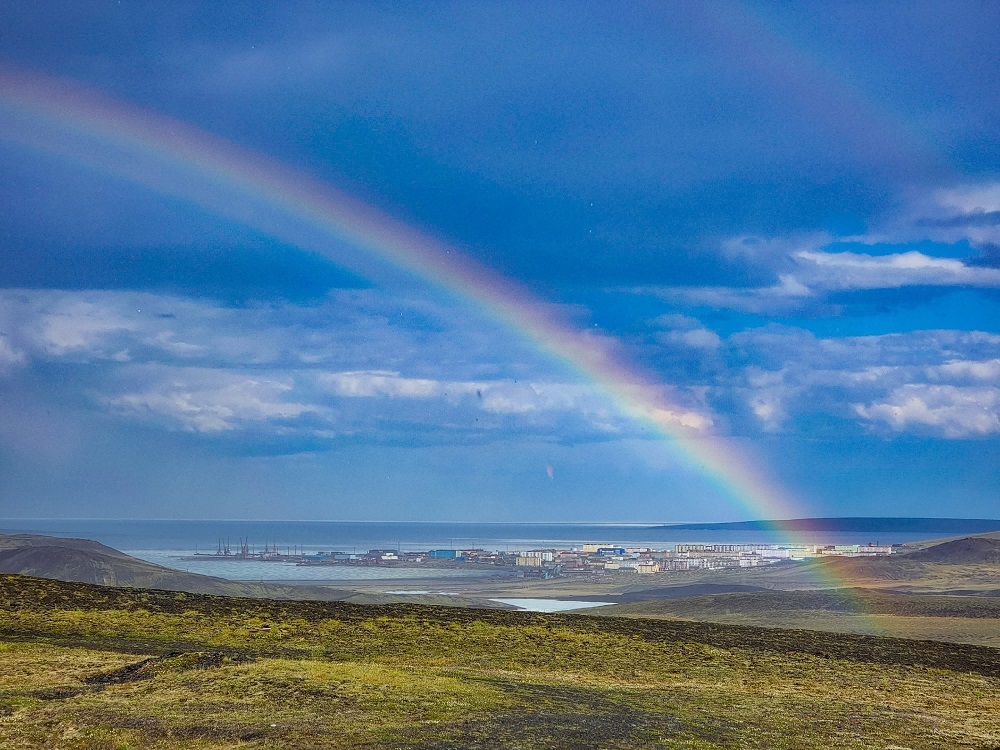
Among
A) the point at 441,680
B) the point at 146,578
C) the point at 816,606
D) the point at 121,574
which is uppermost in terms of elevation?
the point at 441,680

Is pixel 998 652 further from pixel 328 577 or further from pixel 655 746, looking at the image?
pixel 328 577

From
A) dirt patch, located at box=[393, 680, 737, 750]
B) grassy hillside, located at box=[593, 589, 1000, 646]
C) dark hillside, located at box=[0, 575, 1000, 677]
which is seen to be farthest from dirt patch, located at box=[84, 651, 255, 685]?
grassy hillside, located at box=[593, 589, 1000, 646]

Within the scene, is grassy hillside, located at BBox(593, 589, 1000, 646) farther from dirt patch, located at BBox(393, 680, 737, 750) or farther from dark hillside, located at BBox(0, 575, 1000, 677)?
dirt patch, located at BBox(393, 680, 737, 750)

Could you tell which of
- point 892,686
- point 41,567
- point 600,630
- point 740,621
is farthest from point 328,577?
point 892,686

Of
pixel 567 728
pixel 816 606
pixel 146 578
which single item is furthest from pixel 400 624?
pixel 146 578

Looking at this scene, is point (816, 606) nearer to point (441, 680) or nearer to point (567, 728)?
point (441, 680)

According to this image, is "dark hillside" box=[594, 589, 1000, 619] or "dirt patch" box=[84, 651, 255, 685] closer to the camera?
"dirt patch" box=[84, 651, 255, 685]

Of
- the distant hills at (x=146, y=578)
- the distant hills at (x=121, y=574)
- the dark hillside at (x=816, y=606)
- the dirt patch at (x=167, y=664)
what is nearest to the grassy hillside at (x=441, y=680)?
the dirt patch at (x=167, y=664)

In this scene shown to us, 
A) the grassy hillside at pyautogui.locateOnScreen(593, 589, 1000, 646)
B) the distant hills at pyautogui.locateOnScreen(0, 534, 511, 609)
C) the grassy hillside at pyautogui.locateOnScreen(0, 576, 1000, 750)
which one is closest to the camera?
the grassy hillside at pyautogui.locateOnScreen(0, 576, 1000, 750)
